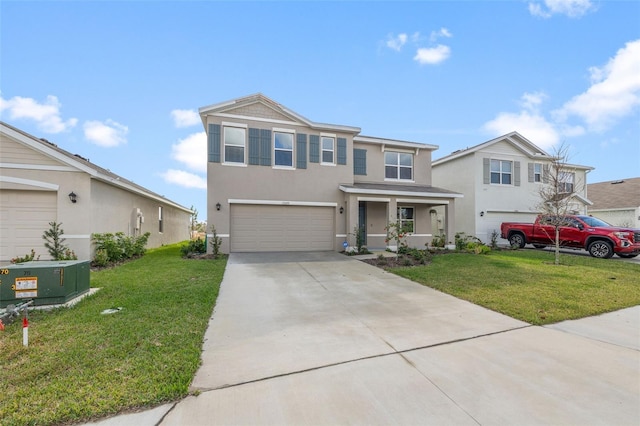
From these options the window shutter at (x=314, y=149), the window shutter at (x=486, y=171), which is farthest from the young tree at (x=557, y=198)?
the window shutter at (x=314, y=149)

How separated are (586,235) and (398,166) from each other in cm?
897

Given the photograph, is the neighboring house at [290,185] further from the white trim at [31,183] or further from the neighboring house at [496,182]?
the white trim at [31,183]

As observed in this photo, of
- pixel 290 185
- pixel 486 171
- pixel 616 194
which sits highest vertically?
pixel 486 171

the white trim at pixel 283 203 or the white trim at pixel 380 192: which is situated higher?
the white trim at pixel 380 192

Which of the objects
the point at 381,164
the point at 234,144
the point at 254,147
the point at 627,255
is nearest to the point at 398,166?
the point at 381,164

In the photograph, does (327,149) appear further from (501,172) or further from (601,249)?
(601,249)

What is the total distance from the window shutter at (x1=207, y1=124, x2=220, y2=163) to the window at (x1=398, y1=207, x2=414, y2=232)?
9757 millimetres

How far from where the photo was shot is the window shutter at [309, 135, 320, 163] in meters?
13.6

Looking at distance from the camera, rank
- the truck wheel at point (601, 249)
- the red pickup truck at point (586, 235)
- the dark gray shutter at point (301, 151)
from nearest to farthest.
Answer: the red pickup truck at point (586, 235) < the truck wheel at point (601, 249) < the dark gray shutter at point (301, 151)

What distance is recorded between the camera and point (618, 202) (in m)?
22.4

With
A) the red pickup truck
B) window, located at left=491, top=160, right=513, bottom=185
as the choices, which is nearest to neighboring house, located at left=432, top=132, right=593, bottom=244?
window, located at left=491, top=160, right=513, bottom=185

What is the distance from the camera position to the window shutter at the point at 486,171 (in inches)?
675

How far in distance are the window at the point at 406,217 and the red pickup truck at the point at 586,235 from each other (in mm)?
5959

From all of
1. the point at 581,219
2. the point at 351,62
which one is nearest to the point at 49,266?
the point at 351,62
